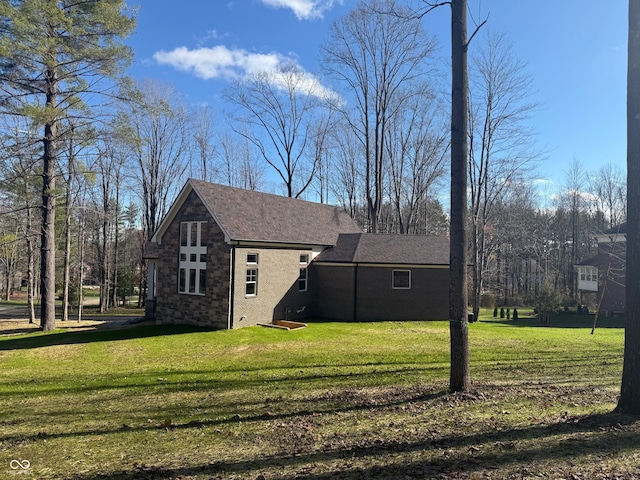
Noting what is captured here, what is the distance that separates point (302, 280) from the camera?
2216cm

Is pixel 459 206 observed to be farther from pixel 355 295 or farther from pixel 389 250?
pixel 389 250

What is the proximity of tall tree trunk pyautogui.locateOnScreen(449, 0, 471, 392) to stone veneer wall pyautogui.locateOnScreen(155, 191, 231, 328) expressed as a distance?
40.7 ft

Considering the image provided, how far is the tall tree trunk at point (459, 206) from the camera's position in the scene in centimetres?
720

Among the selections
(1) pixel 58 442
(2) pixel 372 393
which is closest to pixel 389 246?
(2) pixel 372 393

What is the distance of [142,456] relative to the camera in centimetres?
501

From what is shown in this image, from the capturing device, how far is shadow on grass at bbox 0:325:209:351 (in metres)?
16.4

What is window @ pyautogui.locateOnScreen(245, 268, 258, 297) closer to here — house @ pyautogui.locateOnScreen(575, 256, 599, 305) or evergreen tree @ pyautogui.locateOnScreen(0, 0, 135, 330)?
evergreen tree @ pyautogui.locateOnScreen(0, 0, 135, 330)

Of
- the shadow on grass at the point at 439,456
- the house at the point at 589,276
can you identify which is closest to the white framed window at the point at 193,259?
the shadow on grass at the point at 439,456

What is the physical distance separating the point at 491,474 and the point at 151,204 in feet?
121

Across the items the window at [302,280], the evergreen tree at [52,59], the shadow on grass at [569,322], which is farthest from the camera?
the shadow on grass at [569,322]

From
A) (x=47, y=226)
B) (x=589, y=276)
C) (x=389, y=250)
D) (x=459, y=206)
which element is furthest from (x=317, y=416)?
(x=589, y=276)

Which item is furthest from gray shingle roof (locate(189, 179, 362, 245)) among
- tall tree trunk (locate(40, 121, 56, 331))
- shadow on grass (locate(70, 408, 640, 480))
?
shadow on grass (locate(70, 408, 640, 480))

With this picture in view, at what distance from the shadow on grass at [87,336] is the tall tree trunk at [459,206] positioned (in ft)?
43.7

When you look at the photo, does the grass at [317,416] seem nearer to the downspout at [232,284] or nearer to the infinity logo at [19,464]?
the infinity logo at [19,464]
